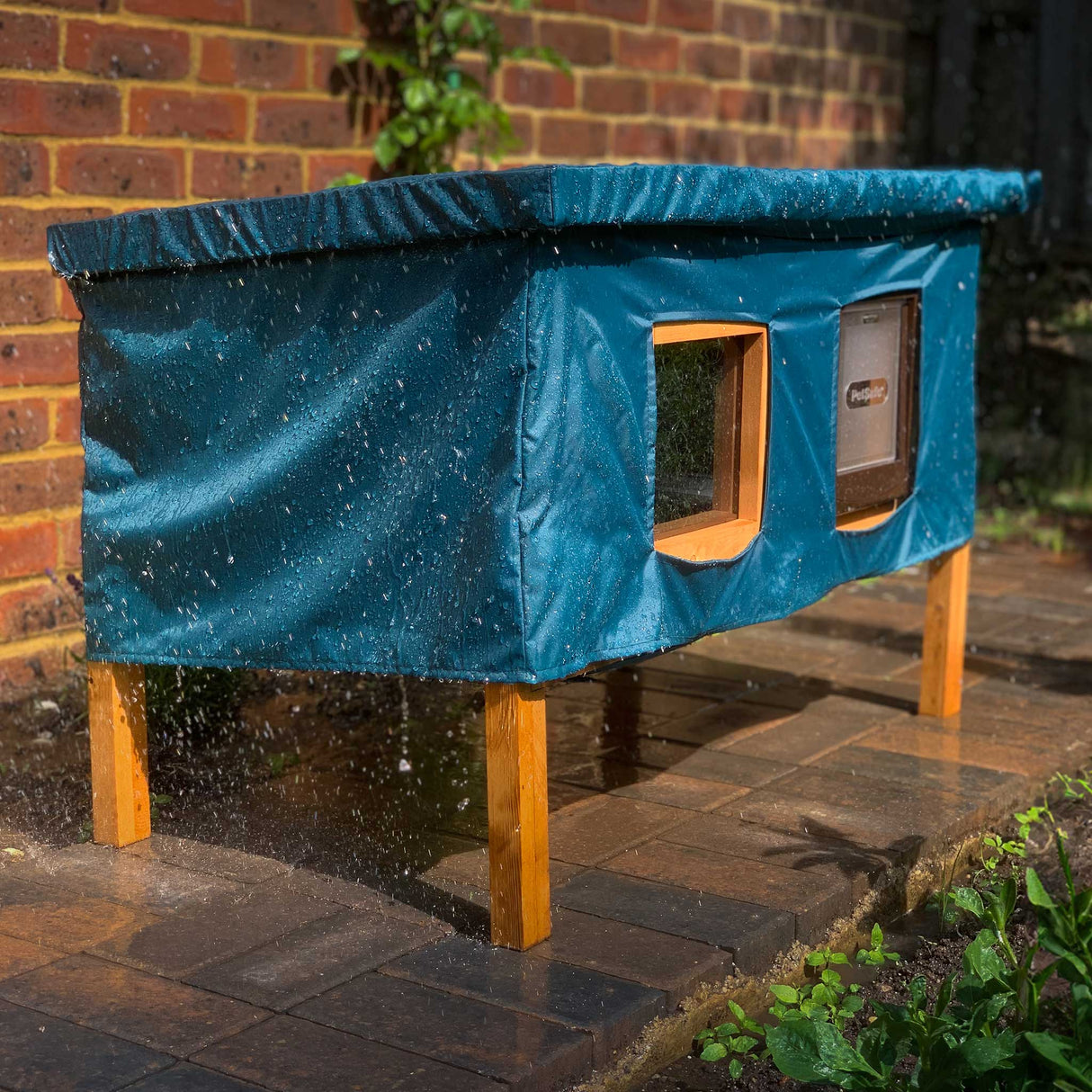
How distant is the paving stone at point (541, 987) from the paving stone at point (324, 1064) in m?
0.22

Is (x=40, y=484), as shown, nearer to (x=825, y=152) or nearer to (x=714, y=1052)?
(x=714, y=1052)

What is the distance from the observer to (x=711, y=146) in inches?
266

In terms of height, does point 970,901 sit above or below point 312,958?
above

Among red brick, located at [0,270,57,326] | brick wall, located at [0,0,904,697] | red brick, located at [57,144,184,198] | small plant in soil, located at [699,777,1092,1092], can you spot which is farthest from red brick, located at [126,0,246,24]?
small plant in soil, located at [699,777,1092,1092]

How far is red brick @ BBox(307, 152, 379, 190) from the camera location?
504cm

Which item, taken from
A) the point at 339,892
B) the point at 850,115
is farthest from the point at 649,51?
the point at 339,892

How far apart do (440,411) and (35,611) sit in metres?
2.06

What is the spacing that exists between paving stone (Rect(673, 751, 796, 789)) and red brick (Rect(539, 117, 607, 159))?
2.79 m

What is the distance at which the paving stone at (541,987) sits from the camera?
247cm

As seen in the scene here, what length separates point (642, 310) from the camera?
2.78 metres

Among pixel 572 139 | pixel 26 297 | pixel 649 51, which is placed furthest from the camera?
pixel 649 51

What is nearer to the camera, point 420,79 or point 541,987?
point 541,987

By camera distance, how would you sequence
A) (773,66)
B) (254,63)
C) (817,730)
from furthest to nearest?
(773,66) → (254,63) → (817,730)

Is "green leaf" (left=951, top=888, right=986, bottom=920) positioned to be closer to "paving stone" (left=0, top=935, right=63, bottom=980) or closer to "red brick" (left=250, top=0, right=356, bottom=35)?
"paving stone" (left=0, top=935, right=63, bottom=980)
